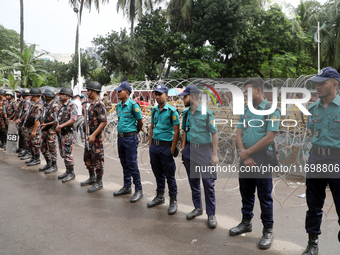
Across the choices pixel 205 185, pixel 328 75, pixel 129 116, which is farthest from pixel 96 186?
pixel 328 75

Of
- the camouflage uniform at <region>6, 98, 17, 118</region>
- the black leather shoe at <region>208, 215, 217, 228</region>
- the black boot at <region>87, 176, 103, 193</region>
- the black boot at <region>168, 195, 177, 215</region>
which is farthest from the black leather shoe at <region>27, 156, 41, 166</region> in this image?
the black leather shoe at <region>208, 215, 217, 228</region>

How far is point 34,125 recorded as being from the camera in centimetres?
709

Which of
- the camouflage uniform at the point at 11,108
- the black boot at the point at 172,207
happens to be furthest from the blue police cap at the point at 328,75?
the camouflage uniform at the point at 11,108

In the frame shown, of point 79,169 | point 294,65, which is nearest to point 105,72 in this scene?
point 294,65

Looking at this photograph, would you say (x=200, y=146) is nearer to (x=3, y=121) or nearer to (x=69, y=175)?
(x=69, y=175)

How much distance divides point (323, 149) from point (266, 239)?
1231 millimetres

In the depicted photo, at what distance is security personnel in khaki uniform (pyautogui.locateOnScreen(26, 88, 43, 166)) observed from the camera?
7086 millimetres

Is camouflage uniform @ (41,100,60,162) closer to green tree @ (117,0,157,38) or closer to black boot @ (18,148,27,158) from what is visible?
black boot @ (18,148,27,158)

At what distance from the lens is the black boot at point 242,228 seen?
3540 millimetres

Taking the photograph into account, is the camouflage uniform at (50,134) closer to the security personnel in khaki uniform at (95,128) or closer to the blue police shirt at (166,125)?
the security personnel in khaki uniform at (95,128)

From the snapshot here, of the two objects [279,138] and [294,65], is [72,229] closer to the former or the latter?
[279,138]

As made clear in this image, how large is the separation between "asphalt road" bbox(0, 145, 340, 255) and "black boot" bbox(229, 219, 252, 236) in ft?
0.23

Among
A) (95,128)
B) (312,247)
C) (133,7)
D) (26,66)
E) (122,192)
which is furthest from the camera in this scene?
(133,7)

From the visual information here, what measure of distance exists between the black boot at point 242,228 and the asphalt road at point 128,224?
0.07 metres
